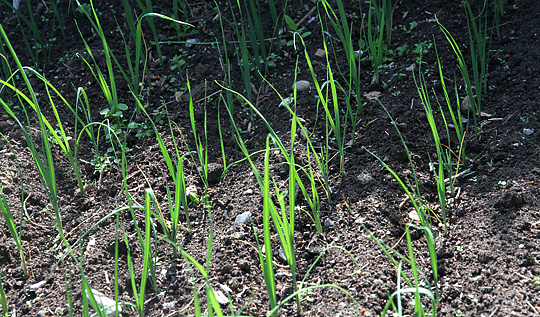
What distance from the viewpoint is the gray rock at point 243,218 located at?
186 cm

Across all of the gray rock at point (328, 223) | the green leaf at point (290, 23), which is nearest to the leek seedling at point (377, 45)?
the green leaf at point (290, 23)

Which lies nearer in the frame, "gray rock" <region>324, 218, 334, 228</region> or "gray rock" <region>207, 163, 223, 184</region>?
"gray rock" <region>324, 218, 334, 228</region>

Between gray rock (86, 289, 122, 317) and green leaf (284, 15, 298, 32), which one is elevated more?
Answer: green leaf (284, 15, 298, 32)

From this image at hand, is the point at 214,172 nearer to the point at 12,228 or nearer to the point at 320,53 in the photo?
the point at 12,228

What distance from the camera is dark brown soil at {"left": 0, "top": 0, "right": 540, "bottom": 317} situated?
158 cm

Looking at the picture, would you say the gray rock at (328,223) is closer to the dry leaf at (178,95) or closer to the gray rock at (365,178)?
the gray rock at (365,178)

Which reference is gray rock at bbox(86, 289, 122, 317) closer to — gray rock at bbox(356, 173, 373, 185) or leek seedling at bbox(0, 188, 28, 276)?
leek seedling at bbox(0, 188, 28, 276)

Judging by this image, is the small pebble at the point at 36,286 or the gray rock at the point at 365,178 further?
the gray rock at the point at 365,178

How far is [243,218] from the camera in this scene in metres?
1.87

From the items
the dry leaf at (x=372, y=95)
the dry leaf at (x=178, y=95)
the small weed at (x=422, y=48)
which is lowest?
the dry leaf at (x=372, y=95)

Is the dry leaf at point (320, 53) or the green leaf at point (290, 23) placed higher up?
the green leaf at point (290, 23)

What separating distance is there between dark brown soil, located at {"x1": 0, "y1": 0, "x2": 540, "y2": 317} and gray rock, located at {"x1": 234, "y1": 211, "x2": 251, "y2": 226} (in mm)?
19

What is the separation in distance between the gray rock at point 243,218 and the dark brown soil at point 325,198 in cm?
2

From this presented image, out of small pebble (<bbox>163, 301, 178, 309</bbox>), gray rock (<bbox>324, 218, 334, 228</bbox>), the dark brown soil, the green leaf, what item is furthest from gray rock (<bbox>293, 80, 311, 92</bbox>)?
small pebble (<bbox>163, 301, 178, 309</bbox>)
